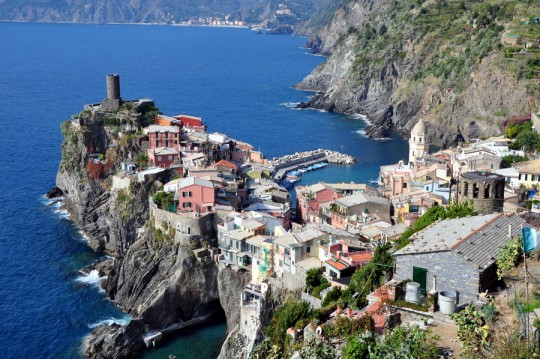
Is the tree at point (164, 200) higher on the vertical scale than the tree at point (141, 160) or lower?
lower

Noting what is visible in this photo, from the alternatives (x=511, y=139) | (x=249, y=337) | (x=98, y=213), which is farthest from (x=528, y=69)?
(x=249, y=337)

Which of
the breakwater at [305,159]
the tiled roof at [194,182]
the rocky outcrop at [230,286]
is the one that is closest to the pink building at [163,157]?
the tiled roof at [194,182]

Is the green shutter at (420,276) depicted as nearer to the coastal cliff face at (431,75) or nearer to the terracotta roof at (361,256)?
the terracotta roof at (361,256)

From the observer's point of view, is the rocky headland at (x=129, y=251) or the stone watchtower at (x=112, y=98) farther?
the stone watchtower at (x=112, y=98)

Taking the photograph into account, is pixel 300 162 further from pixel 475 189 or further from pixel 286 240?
pixel 475 189

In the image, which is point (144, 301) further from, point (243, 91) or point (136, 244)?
point (243, 91)
